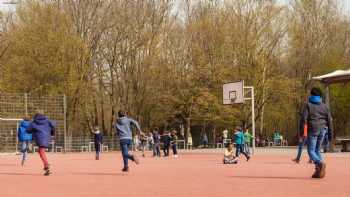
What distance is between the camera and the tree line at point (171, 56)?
47469mm

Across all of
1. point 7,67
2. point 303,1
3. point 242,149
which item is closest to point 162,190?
point 242,149

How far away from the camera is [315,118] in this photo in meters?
12.8

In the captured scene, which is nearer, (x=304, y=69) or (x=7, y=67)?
(x=7, y=67)

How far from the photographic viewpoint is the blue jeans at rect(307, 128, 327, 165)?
12.6 meters

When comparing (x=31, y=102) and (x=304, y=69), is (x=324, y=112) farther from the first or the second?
(x=304, y=69)

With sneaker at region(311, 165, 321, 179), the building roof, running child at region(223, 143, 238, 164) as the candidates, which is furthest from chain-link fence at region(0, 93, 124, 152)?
sneaker at region(311, 165, 321, 179)

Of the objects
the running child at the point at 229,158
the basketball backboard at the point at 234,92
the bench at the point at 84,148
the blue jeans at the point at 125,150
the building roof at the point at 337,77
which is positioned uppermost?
the building roof at the point at 337,77

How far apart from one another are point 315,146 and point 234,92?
2442 cm

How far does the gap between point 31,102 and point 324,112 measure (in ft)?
101

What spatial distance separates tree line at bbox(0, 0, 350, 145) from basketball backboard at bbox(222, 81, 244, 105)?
12208 mm

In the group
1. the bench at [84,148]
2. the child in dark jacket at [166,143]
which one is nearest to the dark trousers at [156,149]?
the child in dark jacket at [166,143]

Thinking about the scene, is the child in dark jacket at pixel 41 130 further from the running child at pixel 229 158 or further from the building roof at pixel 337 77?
the building roof at pixel 337 77

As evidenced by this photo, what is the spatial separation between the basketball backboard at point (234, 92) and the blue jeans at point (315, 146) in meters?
23.2

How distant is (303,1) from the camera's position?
5566cm
